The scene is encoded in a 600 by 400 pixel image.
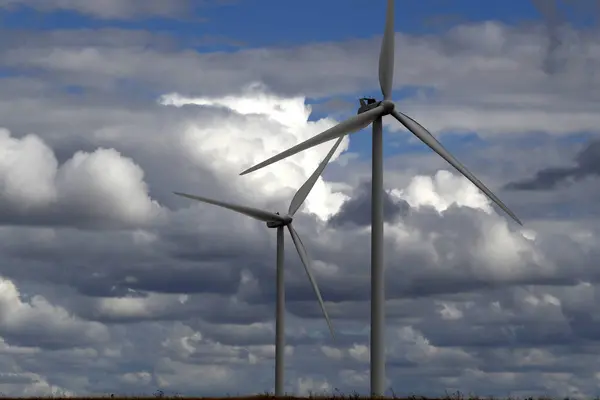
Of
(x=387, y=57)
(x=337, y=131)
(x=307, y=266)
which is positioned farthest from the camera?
(x=307, y=266)

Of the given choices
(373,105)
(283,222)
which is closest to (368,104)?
(373,105)

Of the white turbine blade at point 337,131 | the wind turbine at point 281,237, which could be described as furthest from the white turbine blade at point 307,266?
the white turbine blade at point 337,131

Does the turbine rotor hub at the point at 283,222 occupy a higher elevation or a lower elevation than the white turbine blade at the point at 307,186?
lower

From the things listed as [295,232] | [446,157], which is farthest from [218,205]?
[446,157]

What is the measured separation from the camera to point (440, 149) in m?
86.1

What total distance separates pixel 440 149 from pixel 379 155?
4649 mm

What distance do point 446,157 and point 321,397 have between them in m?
20.4

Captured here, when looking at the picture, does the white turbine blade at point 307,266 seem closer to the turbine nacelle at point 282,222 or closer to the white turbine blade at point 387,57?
the turbine nacelle at point 282,222

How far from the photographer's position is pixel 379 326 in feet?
271

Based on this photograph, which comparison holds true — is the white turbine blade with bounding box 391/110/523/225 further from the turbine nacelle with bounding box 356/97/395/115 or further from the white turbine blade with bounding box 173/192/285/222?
the white turbine blade with bounding box 173/192/285/222

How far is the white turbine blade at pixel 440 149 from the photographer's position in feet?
266

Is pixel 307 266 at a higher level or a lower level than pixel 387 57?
lower

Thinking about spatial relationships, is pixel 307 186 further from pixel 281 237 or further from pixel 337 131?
pixel 337 131

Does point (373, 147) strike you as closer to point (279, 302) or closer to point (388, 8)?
point (388, 8)
